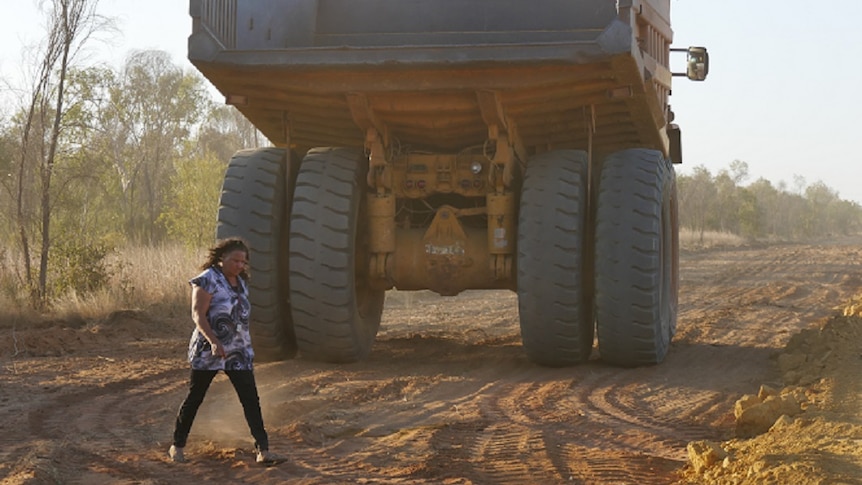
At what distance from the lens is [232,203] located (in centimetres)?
893

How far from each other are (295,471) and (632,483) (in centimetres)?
162

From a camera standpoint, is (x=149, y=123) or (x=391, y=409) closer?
(x=391, y=409)

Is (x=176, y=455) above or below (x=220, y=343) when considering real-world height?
below

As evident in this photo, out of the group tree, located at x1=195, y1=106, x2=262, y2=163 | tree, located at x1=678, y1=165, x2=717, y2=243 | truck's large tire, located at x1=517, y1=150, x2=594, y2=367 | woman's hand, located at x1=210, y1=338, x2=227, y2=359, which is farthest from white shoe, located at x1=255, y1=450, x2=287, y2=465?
tree, located at x1=678, y1=165, x2=717, y2=243

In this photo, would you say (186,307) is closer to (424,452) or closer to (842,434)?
(424,452)

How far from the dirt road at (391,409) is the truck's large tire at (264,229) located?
28cm

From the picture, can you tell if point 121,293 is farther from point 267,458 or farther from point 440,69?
point 267,458

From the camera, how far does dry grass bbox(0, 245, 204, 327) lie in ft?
42.0

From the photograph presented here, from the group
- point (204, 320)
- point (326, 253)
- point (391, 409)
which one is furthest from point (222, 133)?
point (204, 320)

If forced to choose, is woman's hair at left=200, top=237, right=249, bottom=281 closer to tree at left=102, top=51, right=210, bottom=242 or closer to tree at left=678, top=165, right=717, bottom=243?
Result: tree at left=102, top=51, right=210, bottom=242

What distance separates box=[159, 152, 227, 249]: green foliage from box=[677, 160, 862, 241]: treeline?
26.7m

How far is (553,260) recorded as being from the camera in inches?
332

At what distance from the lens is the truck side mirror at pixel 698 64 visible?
34.6ft

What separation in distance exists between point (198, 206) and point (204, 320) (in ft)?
48.5
